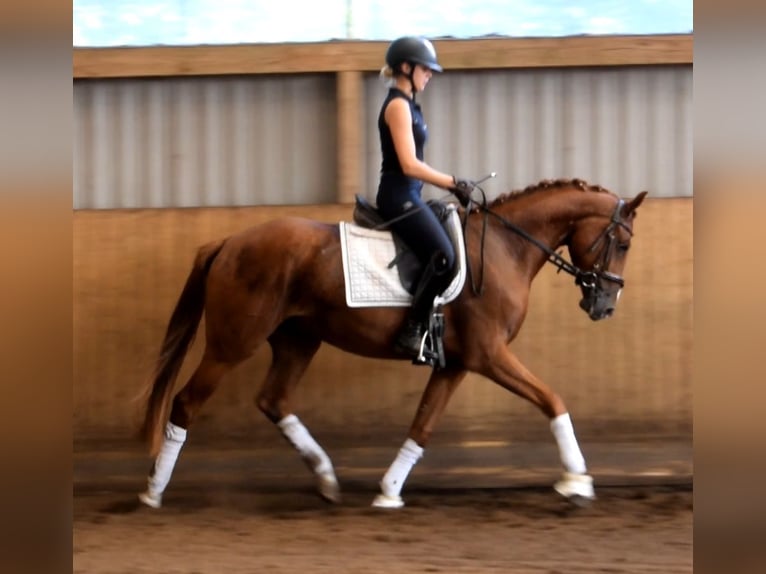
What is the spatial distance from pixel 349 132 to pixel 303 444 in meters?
2.30

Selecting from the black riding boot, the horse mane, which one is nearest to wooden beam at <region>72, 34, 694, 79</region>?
the horse mane

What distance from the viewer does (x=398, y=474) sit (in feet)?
18.4

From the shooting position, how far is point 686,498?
5953 mm

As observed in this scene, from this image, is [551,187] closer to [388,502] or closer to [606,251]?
[606,251]

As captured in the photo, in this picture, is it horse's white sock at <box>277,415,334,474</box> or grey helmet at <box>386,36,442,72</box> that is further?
horse's white sock at <box>277,415,334,474</box>

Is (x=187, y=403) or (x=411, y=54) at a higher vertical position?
(x=411, y=54)

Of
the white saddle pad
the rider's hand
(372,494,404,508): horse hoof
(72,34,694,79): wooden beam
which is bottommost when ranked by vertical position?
(372,494,404,508): horse hoof

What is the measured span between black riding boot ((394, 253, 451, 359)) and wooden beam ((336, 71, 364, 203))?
1.64m

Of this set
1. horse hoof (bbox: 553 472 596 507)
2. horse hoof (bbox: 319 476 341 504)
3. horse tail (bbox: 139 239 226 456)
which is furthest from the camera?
horse hoof (bbox: 319 476 341 504)

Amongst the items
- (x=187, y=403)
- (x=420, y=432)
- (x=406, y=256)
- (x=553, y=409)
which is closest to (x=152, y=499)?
(x=187, y=403)

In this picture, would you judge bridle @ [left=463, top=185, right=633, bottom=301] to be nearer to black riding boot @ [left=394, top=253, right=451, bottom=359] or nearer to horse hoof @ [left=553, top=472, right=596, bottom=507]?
black riding boot @ [left=394, top=253, right=451, bottom=359]

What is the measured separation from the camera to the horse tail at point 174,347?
5633 millimetres

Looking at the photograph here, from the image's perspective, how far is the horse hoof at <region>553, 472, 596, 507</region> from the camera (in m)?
5.33

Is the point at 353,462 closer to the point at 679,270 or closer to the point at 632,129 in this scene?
the point at 679,270
